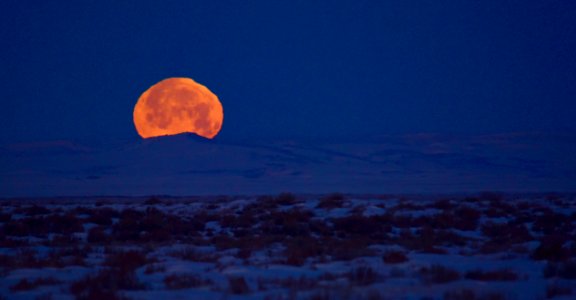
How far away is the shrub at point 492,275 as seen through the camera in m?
10.7

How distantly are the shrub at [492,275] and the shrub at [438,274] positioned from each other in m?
0.24

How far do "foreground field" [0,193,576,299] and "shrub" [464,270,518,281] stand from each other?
0.02 meters

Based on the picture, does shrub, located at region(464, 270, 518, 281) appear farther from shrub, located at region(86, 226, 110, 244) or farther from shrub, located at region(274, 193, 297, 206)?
shrub, located at region(274, 193, 297, 206)

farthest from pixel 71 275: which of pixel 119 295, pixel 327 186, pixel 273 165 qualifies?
pixel 273 165

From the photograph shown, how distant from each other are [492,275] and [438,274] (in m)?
0.86

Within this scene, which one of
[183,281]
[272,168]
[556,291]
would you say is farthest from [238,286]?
[272,168]

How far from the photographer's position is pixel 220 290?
10.3 metres

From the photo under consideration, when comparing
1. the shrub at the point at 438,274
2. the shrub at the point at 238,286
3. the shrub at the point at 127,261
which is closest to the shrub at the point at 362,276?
the shrub at the point at 438,274

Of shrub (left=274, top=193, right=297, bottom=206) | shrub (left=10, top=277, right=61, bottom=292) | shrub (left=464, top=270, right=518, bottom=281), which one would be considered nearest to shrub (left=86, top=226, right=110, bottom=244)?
shrub (left=10, top=277, right=61, bottom=292)

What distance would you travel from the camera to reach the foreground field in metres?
10.1

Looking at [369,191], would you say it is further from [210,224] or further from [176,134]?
[210,224]

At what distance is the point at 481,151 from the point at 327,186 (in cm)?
3645

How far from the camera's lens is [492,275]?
10828mm

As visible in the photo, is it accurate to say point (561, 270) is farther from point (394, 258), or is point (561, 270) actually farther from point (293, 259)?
point (293, 259)
